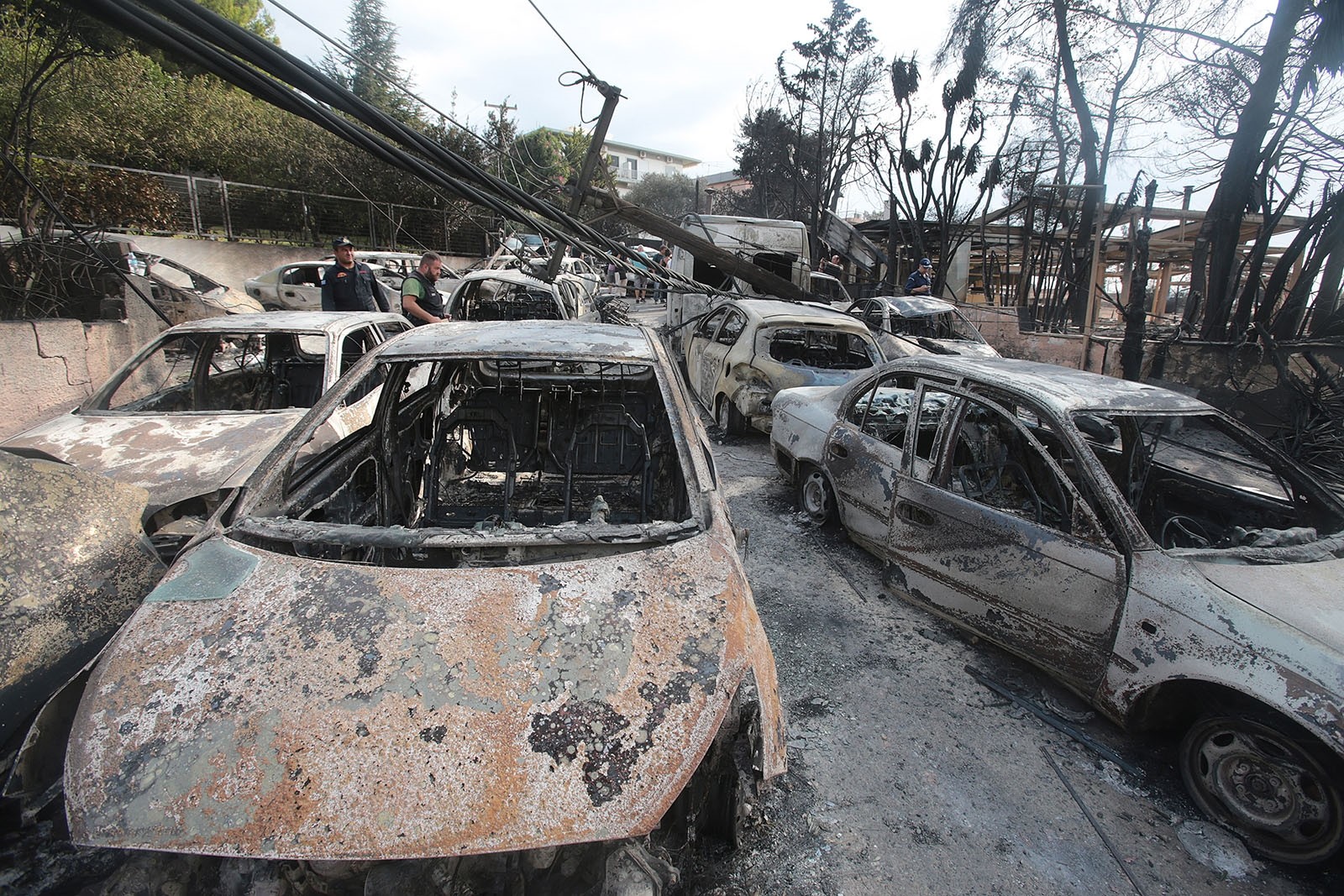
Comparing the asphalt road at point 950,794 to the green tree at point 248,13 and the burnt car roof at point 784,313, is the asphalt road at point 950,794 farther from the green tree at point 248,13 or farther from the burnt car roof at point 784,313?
the green tree at point 248,13

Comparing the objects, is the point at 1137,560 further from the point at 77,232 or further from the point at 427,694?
the point at 77,232

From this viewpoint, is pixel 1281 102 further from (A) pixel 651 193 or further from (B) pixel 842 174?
(A) pixel 651 193

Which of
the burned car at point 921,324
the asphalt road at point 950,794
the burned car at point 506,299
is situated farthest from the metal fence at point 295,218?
the asphalt road at point 950,794

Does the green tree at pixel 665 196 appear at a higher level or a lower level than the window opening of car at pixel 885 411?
higher

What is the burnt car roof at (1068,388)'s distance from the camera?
9.93 ft

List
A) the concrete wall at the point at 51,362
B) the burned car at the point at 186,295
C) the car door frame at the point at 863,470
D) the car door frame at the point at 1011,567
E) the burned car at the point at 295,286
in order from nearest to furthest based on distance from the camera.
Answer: the car door frame at the point at 1011,567
the car door frame at the point at 863,470
the concrete wall at the point at 51,362
the burned car at the point at 186,295
the burned car at the point at 295,286

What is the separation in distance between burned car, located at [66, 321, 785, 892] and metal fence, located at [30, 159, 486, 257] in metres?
11.4

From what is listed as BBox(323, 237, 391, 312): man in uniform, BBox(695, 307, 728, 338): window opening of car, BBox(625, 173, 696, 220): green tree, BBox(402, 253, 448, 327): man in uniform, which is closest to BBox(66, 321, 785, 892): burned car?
BBox(323, 237, 391, 312): man in uniform

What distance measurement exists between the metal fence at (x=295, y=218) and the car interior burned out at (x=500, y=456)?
973cm

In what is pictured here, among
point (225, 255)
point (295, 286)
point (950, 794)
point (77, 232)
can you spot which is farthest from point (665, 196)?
point (950, 794)

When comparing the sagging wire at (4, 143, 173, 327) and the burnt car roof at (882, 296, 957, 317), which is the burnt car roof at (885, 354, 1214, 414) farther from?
the sagging wire at (4, 143, 173, 327)

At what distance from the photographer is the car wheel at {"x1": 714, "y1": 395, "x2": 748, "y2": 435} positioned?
22.3 feet

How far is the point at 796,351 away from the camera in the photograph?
724 cm

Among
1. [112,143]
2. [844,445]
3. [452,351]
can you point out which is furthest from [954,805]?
[112,143]
